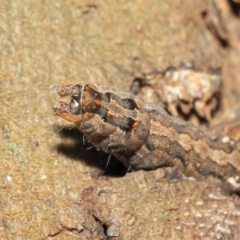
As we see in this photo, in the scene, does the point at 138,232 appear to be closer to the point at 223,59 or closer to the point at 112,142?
the point at 112,142

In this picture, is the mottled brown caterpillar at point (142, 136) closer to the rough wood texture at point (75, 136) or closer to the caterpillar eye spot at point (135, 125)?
the caterpillar eye spot at point (135, 125)

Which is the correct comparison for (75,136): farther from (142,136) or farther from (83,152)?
(142,136)

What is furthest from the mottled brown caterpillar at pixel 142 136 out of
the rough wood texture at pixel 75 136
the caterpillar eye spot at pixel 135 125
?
the rough wood texture at pixel 75 136

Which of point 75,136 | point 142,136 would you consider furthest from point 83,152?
point 142,136

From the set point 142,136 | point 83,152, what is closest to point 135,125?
point 142,136

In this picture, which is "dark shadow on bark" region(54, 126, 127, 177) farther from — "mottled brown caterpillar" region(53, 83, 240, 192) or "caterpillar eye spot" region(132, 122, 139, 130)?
"caterpillar eye spot" region(132, 122, 139, 130)

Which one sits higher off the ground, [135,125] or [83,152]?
[135,125]

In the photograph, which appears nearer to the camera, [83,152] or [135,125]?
[135,125]

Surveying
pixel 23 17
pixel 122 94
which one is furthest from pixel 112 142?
pixel 23 17
